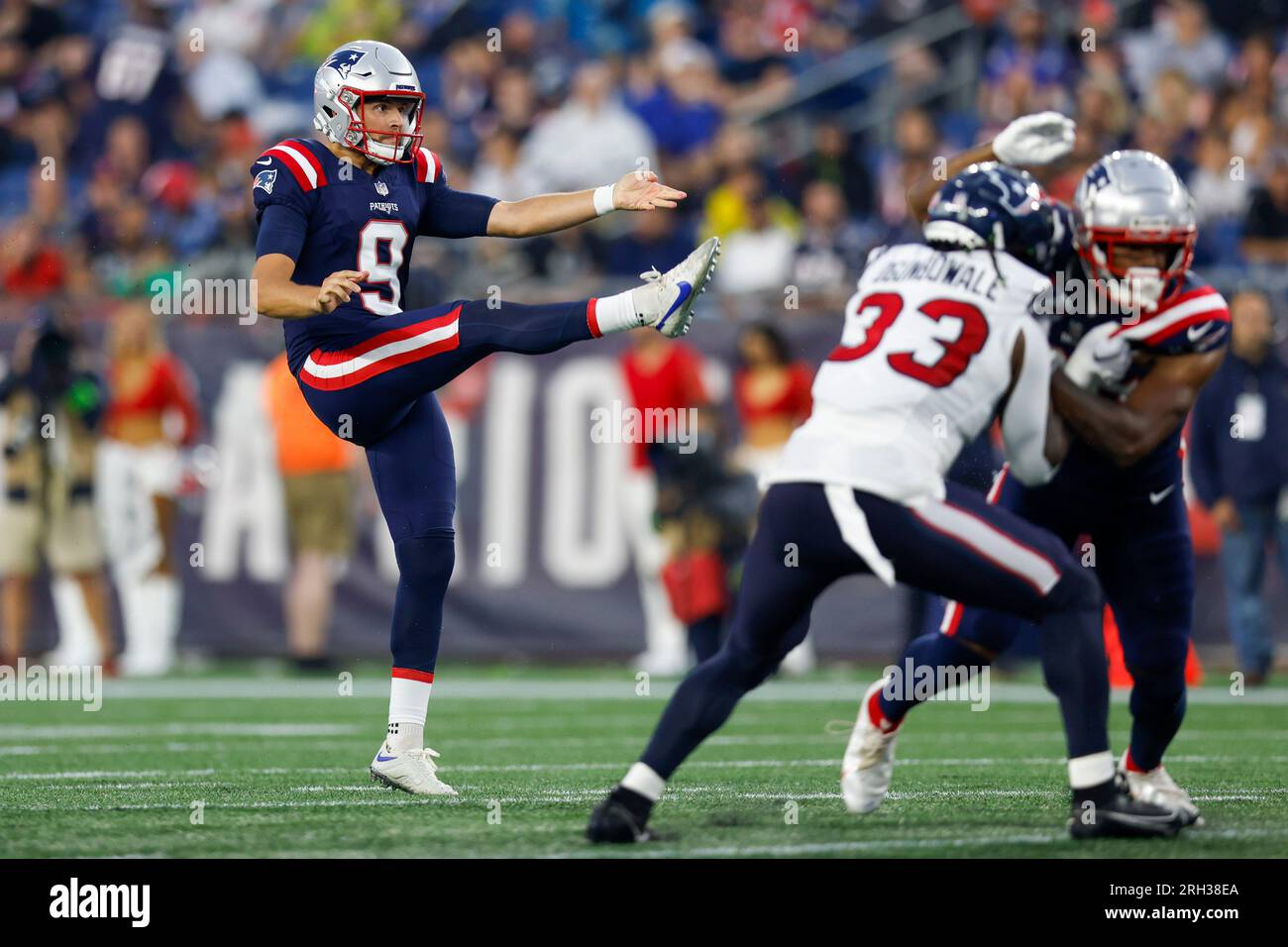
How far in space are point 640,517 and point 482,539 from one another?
98 cm

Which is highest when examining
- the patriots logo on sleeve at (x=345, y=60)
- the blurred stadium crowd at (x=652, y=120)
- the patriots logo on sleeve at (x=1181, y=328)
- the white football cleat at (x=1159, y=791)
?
the blurred stadium crowd at (x=652, y=120)

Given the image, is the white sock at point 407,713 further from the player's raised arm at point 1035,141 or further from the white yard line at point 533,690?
the white yard line at point 533,690

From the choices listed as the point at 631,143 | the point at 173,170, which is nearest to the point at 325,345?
the point at 631,143

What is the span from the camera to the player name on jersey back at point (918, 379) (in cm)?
438

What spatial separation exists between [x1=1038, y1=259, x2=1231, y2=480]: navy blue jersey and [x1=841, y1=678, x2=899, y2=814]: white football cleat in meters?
0.89

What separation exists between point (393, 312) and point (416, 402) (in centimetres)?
28

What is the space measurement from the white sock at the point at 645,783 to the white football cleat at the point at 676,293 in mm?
1358

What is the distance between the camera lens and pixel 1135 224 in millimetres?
4793

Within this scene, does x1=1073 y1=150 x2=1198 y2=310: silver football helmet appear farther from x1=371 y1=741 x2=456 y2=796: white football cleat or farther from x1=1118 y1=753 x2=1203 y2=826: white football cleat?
x1=371 y1=741 x2=456 y2=796: white football cleat

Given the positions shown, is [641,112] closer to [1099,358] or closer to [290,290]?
[290,290]

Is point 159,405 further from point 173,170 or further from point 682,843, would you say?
point 682,843

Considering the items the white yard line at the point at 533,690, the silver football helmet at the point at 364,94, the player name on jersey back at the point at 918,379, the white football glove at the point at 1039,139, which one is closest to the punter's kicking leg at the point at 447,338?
the silver football helmet at the point at 364,94

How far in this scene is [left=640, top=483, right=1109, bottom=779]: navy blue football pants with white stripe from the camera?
14.3 feet

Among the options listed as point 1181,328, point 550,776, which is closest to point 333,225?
point 550,776
